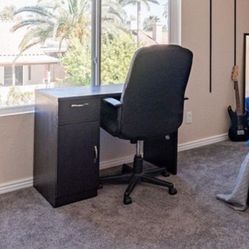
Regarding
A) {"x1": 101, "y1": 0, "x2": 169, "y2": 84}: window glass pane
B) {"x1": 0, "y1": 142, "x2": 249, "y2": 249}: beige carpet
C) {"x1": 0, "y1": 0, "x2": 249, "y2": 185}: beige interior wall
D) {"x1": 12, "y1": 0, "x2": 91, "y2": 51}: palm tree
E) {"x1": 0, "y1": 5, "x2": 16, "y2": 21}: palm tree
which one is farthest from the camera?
{"x1": 0, "y1": 0, "x2": 249, "y2": 185}: beige interior wall

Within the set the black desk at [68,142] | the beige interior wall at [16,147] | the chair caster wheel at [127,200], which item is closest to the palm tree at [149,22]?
the black desk at [68,142]

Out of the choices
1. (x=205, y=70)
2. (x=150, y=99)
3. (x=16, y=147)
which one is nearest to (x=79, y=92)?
(x=150, y=99)

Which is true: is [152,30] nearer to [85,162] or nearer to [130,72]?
[130,72]

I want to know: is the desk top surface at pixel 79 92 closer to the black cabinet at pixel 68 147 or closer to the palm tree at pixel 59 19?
the black cabinet at pixel 68 147

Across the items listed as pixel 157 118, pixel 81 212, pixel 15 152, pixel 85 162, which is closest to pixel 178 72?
pixel 157 118

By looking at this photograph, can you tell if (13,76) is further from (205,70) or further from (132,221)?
(205,70)

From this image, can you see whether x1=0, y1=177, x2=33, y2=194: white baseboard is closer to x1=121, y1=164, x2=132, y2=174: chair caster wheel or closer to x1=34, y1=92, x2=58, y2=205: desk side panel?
x1=34, y1=92, x2=58, y2=205: desk side panel

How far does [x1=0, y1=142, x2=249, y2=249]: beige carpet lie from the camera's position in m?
2.15

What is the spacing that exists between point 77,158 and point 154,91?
2.29 ft

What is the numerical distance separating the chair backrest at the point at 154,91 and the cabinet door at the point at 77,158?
0.24 meters

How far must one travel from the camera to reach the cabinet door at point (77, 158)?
2547mm

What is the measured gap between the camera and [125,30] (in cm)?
346

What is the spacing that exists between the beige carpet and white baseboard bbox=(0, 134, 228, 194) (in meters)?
0.06

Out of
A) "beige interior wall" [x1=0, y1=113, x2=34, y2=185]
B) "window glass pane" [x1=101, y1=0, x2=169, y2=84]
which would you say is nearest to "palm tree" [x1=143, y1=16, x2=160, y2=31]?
"window glass pane" [x1=101, y1=0, x2=169, y2=84]
